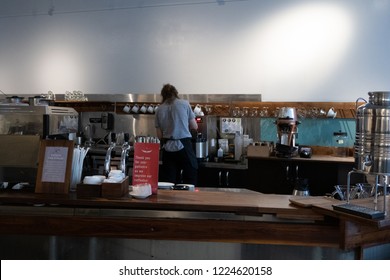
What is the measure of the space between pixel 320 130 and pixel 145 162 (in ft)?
12.3

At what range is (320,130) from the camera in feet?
16.8

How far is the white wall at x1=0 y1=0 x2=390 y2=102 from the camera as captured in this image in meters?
4.94

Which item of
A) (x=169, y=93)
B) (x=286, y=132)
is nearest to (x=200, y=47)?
(x=169, y=93)

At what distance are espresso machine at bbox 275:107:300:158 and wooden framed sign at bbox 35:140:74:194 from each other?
10.2 feet

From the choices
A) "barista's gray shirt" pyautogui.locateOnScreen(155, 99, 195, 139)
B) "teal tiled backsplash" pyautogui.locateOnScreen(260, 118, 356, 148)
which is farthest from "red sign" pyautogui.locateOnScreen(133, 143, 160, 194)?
"teal tiled backsplash" pyautogui.locateOnScreen(260, 118, 356, 148)

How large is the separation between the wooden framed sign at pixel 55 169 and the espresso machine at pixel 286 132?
3.10m

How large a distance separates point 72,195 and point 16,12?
224 inches

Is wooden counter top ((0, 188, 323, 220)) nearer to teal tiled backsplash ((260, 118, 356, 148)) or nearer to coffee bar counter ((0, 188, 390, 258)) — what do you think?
coffee bar counter ((0, 188, 390, 258))

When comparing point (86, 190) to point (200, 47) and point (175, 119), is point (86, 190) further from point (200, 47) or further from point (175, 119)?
point (200, 47)

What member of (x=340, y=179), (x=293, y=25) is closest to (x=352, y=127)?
(x=340, y=179)

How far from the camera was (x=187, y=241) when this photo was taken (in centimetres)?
192

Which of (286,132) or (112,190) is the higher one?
(286,132)

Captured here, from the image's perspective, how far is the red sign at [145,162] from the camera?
6.51 feet

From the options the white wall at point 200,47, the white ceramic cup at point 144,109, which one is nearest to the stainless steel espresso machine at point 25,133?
the white ceramic cup at point 144,109
